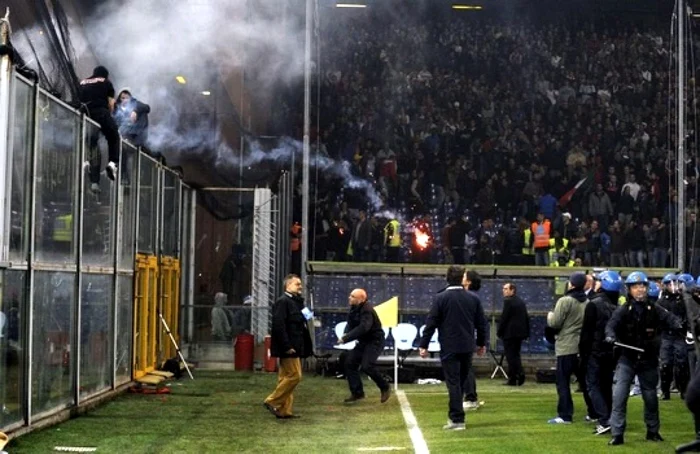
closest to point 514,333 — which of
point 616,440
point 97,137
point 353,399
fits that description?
point 353,399

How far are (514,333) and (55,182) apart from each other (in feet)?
28.7

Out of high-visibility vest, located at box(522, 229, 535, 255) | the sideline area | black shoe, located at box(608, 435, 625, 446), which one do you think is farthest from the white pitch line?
high-visibility vest, located at box(522, 229, 535, 255)

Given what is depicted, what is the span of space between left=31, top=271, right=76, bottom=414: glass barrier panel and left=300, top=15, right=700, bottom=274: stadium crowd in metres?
12.3

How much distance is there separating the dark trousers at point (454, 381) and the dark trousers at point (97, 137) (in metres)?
5.65

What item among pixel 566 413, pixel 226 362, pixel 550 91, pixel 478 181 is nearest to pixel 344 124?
pixel 478 181

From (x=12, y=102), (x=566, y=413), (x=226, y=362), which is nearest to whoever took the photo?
(x=12, y=102)

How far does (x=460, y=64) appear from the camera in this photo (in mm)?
32969

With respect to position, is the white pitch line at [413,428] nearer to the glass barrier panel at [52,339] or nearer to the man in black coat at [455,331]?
the man in black coat at [455,331]

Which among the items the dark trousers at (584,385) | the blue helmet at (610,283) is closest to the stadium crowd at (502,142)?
the dark trousers at (584,385)

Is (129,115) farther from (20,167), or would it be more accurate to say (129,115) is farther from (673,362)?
(673,362)

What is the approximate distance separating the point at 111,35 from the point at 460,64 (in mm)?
11395

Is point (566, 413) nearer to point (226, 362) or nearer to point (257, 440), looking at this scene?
point (257, 440)

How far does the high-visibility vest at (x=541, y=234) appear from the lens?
1031 inches

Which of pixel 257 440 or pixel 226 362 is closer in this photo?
pixel 257 440
